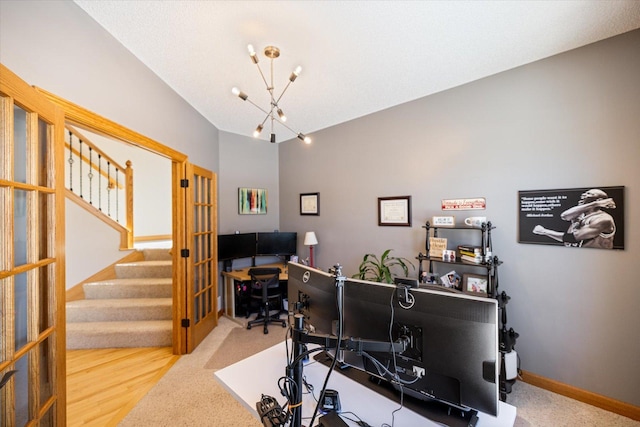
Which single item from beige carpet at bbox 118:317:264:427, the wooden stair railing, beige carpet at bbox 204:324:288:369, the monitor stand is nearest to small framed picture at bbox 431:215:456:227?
the monitor stand

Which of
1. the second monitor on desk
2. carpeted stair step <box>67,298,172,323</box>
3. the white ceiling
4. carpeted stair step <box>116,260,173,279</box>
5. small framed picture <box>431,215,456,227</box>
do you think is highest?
the white ceiling

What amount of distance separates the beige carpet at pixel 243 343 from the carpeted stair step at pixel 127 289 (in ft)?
3.54

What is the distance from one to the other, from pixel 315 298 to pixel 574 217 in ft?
7.42

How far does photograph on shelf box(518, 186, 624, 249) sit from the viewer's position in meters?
1.92

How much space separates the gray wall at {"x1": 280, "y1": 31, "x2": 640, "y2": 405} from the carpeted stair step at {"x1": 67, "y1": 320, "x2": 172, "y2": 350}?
2.93 metres

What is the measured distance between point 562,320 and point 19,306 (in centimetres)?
355

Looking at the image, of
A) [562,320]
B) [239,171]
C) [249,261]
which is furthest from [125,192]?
[562,320]

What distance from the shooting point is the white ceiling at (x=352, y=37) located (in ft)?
5.41

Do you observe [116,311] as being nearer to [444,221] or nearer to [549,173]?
[444,221]

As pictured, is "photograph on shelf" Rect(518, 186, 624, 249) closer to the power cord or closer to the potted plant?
the potted plant

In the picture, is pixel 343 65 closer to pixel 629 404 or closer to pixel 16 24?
pixel 16 24

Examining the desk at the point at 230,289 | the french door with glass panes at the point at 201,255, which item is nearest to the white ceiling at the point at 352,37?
the french door with glass panes at the point at 201,255

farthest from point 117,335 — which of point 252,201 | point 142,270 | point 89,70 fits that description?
point 89,70

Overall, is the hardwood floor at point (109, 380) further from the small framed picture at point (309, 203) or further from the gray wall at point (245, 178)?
the small framed picture at point (309, 203)
